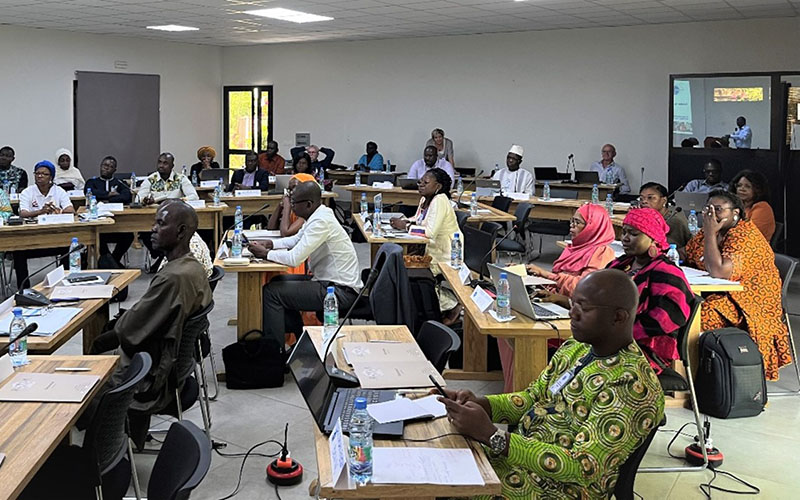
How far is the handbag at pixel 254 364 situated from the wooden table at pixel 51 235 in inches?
109

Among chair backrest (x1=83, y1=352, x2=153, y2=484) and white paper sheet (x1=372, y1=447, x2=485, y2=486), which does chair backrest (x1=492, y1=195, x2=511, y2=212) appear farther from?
white paper sheet (x1=372, y1=447, x2=485, y2=486)

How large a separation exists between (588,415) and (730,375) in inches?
96.4

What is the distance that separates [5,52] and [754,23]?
10.7m

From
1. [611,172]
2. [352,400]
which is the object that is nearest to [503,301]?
[352,400]

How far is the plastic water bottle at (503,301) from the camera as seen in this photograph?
3.74 meters

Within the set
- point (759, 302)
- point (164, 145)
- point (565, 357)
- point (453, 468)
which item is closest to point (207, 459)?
point (453, 468)

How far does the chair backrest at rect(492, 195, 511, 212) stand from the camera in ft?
29.6

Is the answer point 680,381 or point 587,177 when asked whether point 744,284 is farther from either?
point 587,177

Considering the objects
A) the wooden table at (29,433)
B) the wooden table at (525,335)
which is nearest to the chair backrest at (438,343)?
the wooden table at (525,335)

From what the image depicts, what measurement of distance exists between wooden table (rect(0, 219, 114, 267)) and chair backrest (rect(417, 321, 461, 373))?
4576 millimetres

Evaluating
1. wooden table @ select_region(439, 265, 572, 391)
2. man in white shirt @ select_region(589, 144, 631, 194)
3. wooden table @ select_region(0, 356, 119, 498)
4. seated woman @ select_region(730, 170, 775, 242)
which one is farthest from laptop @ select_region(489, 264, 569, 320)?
man in white shirt @ select_region(589, 144, 631, 194)

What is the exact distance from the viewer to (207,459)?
1896 mm

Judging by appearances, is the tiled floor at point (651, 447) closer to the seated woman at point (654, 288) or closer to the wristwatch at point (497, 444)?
the seated woman at point (654, 288)

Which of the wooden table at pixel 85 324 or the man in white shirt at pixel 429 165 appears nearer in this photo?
the wooden table at pixel 85 324
